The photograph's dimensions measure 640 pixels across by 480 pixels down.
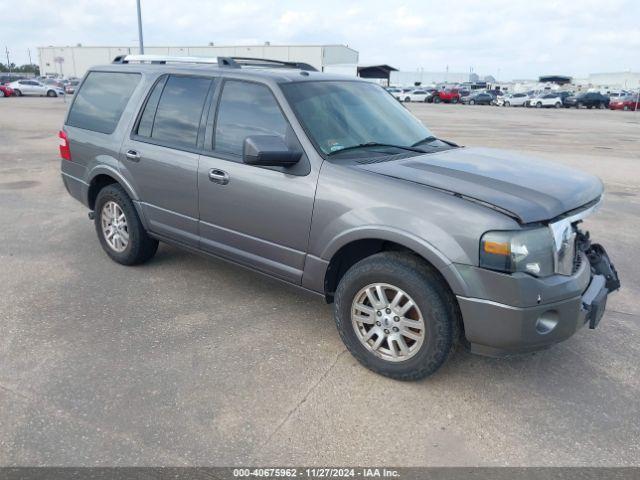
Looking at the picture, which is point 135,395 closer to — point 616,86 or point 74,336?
point 74,336

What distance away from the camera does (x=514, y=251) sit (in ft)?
9.23

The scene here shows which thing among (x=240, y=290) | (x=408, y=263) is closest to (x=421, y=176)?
(x=408, y=263)

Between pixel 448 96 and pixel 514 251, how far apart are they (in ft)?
175

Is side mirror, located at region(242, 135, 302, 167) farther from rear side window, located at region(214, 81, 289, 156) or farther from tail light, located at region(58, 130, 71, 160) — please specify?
tail light, located at region(58, 130, 71, 160)

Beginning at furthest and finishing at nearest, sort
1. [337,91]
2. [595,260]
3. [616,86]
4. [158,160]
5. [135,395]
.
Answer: [616,86] < [158,160] < [337,91] < [595,260] < [135,395]

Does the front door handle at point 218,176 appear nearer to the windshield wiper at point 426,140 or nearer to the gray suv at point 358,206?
the gray suv at point 358,206

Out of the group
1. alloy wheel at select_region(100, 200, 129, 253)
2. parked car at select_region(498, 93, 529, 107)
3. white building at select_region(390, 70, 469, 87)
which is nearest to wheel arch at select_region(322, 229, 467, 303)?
alloy wheel at select_region(100, 200, 129, 253)

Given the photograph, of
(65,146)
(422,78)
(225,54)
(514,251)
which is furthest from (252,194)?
(422,78)

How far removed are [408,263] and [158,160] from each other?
236 cm

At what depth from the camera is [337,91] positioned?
4.12 m

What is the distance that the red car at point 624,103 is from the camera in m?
44.9

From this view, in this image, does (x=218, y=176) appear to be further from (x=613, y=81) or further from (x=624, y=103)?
(x=613, y=81)

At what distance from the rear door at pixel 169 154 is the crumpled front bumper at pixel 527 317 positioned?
91.4 inches

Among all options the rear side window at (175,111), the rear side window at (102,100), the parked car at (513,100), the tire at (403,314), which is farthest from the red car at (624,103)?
the tire at (403,314)
